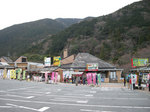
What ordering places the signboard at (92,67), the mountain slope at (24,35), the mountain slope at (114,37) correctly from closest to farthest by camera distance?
the signboard at (92,67)
the mountain slope at (114,37)
the mountain slope at (24,35)

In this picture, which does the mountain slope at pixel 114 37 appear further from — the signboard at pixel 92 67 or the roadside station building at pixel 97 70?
the signboard at pixel 92 67

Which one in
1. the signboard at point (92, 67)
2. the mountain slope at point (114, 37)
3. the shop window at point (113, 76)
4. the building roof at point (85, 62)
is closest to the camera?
the signboard at point (92, 67)

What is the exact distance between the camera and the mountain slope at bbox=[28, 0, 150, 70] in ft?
191

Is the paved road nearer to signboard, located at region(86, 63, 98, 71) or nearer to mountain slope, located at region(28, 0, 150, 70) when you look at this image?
signboard, located at region(86, 63, 98, 71)

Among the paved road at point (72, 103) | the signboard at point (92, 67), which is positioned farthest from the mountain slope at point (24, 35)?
the paved road at point (72, 103)

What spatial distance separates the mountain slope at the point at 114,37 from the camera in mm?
58344

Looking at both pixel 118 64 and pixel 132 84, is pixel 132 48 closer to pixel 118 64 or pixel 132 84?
pixel 118 64

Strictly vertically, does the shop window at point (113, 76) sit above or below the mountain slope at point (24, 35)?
below

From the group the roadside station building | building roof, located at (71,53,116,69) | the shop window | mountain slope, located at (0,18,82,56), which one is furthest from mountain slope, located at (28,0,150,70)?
mountain slope, located at (0,18,82,56)

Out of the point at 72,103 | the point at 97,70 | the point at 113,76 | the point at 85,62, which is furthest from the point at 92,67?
the point at 72,103

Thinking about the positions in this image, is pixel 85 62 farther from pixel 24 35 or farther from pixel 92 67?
pixel 24 35

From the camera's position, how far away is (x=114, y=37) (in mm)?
67562

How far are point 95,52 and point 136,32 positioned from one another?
18.3m

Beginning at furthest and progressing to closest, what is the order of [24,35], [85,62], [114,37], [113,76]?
[24,35] < [114,37] < [85,62] < [113,76]
